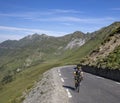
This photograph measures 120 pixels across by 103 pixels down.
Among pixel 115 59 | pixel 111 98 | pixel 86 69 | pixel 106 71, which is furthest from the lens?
pixel 86 69

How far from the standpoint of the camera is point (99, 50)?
221 feet

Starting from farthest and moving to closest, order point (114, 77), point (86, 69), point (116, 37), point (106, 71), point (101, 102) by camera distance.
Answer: point (116, 37), point (86, 69), point (106, 71), point (114, 77), point (101, 102)

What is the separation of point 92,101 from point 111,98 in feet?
5.62

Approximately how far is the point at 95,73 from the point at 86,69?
30.7 feet

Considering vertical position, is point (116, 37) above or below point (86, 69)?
above

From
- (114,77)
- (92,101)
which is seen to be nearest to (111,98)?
(92,101)

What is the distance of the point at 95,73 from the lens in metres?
48.2

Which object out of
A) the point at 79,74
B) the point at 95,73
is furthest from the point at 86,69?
the point at 79,74

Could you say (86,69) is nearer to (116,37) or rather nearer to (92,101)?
(116,37)

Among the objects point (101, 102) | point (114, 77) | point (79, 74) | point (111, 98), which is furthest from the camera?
point (114, 77)

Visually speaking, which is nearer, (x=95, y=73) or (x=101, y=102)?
(x=101, y=102)

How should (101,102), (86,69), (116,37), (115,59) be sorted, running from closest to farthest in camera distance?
(101,102)
(115,59)
(86,69)
(116,37)

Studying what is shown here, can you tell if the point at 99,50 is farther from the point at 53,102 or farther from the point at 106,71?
the point at 53,102

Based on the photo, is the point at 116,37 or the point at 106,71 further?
the point at 116,37
